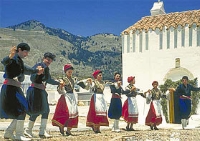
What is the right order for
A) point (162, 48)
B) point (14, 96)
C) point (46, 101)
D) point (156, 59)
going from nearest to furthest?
1. point (14, 96)
2. point (46, 101)
3. point (162, 48)
4. point (156, 59)

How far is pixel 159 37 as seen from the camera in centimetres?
2202

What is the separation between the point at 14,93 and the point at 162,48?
15.8 metres

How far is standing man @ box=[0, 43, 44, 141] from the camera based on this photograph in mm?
6950

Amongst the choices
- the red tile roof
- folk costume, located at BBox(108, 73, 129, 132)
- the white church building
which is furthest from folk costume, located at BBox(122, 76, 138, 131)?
the red tile roof

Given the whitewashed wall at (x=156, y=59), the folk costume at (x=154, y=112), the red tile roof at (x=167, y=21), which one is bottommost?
the folk costume at (x=154, y=112)

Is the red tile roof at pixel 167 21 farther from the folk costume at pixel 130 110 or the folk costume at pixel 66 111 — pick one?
the folk costume at pixel 66 111

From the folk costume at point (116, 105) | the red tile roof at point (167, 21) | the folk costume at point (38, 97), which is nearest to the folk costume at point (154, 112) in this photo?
the folk costume at point (116, 105)

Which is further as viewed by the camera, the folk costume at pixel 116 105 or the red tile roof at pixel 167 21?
the red tile roof at pixel 167 21

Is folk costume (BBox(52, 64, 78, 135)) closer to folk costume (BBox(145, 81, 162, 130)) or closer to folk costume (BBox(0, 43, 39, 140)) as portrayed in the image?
folk costume (BBox(0, 43, 39, 140))

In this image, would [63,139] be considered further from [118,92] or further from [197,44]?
[197,44]

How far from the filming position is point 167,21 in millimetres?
22172

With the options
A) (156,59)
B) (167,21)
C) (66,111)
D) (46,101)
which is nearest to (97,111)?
(66,111)

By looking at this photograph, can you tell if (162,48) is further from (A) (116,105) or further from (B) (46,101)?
(B) (46,101)

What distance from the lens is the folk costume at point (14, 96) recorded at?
696 cm
